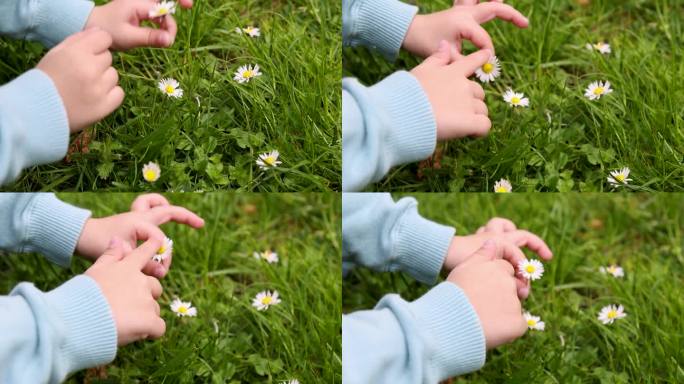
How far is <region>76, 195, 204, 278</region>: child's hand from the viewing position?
142cm

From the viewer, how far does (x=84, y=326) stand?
1.28 meters

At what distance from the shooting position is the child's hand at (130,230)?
1419 millimetres

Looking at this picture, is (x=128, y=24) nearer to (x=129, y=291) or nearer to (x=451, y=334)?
(x=129, y=291)

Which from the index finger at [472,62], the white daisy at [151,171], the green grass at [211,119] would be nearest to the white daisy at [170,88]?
the green grass at [211,119]

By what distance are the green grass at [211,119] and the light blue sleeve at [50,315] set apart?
1.7 inches

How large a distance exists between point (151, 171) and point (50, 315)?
27 cm

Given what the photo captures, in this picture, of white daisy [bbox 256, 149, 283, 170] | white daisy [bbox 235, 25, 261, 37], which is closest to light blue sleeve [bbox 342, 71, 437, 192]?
white daisy [bbox 256, 149, 283, 170]

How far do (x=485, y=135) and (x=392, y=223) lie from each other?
0.64 feet

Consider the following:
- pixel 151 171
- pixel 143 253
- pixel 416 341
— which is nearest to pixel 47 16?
pixel 151 171

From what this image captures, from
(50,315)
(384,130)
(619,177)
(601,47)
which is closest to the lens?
(50,315)

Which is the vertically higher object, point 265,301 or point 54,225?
point 54,225

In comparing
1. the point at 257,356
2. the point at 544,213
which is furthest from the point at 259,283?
the point at 544,213

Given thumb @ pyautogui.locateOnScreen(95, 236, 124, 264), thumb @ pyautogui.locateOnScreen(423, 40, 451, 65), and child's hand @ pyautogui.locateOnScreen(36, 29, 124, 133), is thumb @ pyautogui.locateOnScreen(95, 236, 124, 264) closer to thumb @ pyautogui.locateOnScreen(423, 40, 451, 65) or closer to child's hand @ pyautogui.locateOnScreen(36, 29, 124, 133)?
child's hand @ pyautogui.locateOnScreen(36, 29, 124, 133)

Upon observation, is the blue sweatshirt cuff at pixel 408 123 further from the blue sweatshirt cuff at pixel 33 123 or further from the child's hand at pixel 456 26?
the blue sweatshirt cuff at pixel 33 123
